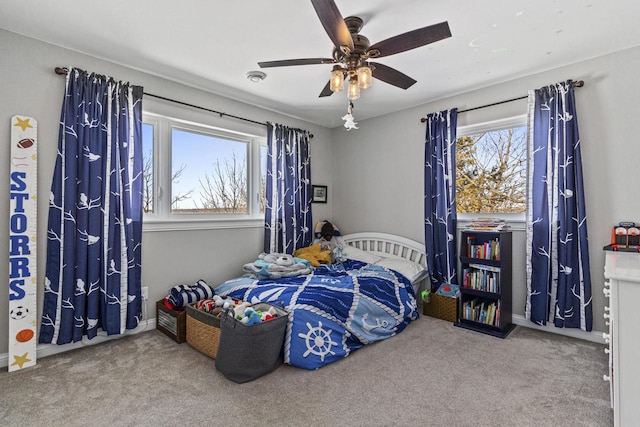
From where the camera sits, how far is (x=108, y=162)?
9.10 feet

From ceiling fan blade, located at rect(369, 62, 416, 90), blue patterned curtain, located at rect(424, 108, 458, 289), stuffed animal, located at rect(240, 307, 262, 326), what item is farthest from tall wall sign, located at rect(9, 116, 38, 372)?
blue patterned curtain, located at rect(424, 108, 458, 289)

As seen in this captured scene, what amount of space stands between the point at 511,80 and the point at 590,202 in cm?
135

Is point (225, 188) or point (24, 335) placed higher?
point (225, 188)

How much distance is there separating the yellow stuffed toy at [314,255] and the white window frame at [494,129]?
5.07 ft

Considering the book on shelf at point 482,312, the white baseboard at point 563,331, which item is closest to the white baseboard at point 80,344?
the book on shelf at point 482,312

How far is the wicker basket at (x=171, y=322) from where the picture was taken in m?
2.86

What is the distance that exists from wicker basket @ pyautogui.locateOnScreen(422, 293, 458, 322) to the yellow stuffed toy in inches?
47.8

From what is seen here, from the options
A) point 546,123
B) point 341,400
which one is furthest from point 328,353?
point 546,123

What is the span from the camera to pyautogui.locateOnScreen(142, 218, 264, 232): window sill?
3115 mm

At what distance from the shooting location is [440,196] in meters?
3.64

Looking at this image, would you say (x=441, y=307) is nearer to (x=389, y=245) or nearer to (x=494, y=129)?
(x=389, y=245)

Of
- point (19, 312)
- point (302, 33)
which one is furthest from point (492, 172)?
point (19, 312)

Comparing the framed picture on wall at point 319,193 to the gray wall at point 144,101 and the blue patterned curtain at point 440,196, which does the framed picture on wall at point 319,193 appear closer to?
the gray wall at point 144,101

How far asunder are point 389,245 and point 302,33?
2721 mm
